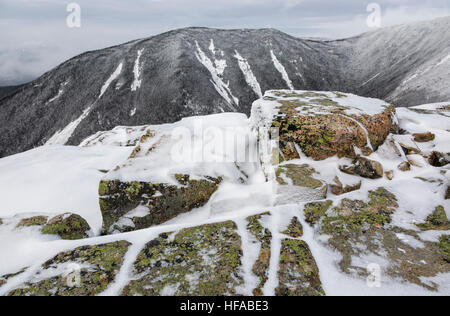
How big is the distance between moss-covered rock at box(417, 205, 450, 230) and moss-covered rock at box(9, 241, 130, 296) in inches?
290

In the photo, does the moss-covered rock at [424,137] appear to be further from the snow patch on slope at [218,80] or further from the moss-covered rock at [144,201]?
the snow patch on slope at [218,80]

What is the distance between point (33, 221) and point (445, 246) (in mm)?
10580

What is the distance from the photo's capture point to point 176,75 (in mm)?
81812

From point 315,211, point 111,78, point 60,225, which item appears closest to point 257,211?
point 315,211

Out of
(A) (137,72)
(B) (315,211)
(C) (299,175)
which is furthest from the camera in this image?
(A) (137,72)

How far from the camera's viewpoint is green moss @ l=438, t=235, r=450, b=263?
5.30 meters

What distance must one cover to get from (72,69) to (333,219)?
119112 millimetres

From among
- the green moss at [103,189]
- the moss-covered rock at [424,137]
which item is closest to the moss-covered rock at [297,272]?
the green moss at [103,189]

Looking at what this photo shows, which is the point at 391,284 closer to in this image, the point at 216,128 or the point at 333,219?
the point at 333,219

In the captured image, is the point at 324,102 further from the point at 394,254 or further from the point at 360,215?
the point at 394,254

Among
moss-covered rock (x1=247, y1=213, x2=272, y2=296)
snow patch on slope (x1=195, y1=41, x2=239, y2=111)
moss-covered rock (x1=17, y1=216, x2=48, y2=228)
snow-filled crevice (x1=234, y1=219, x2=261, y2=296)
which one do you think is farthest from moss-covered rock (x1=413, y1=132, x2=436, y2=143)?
snow patch on slope (x1=195, y1=41, x2=239, y2=111)

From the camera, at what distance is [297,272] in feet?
16.4

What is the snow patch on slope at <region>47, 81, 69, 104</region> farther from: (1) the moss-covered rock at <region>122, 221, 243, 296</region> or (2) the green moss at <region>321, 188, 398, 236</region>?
(2) the green moss at <region>321, 188, 398, 236</region>

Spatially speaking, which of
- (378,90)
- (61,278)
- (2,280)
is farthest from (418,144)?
(378,90)
